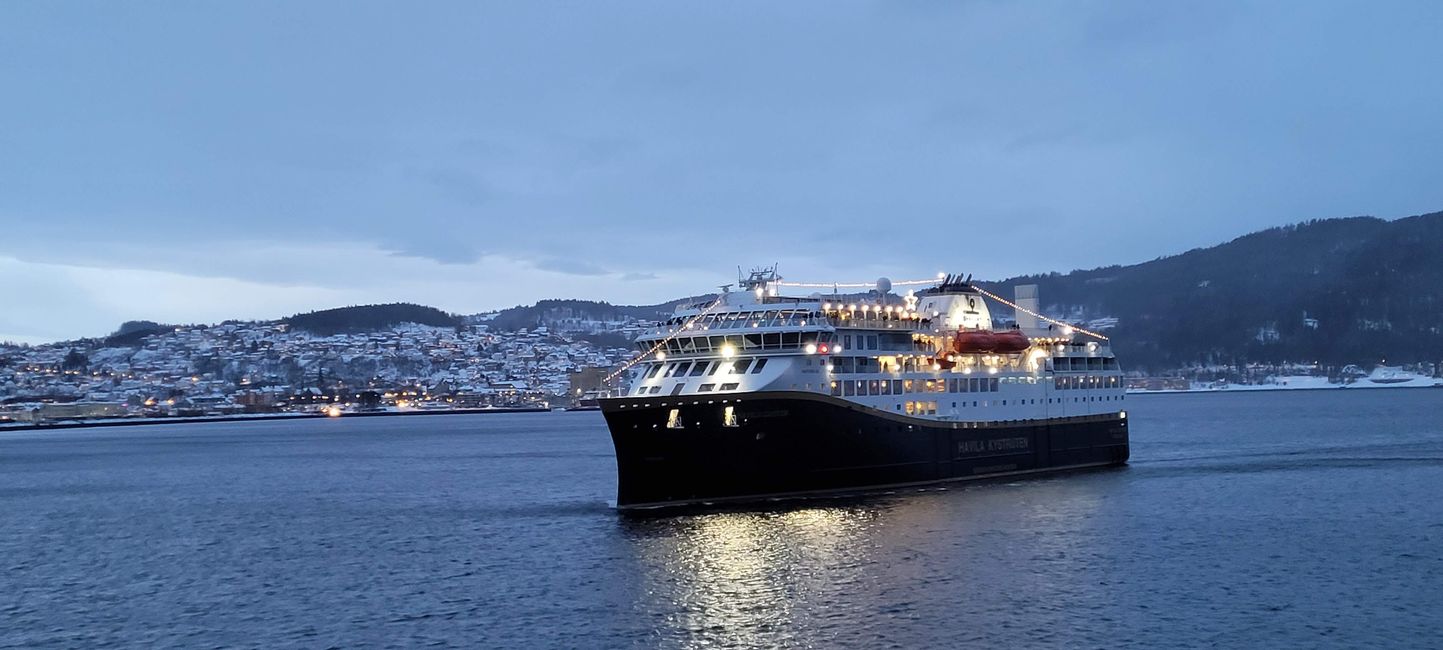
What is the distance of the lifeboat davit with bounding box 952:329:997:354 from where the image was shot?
5162 cm

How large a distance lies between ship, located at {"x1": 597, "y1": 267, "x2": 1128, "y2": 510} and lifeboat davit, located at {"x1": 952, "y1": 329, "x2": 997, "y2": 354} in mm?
60

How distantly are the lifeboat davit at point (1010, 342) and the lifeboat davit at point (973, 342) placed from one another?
348mm

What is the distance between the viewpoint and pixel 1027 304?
62344 mm

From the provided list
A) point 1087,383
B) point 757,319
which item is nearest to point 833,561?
point 757,319

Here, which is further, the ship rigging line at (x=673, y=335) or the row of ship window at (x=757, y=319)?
the ship rigging line at (x=673, y=335)

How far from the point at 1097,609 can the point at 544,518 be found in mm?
23312

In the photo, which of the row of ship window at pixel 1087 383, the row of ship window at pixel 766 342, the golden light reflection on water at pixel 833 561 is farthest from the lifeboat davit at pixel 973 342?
the golden light reflection on water at pixel 833 561

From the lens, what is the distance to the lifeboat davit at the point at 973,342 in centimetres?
5162

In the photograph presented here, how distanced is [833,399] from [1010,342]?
13586mm

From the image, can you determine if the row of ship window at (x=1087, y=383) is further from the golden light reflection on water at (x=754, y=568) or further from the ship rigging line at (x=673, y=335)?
the ship rigging line at (x=673, y=335)

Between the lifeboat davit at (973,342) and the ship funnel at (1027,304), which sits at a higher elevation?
the ship funnel at (1027,304)

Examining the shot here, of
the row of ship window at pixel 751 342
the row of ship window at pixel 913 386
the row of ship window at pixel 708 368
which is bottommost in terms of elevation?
the row of ship window at pixel 913 386

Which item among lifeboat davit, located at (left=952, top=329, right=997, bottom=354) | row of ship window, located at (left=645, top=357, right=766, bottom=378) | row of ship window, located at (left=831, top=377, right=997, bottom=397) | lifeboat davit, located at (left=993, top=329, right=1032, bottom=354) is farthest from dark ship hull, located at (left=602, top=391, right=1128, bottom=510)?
lifeboat davit, located at (left=993, top=329, right=1032, bottom=354)

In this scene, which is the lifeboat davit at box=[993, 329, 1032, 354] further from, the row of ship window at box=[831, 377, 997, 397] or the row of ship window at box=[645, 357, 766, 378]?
the row of ship window at box=[645, 357, 766, 378]
